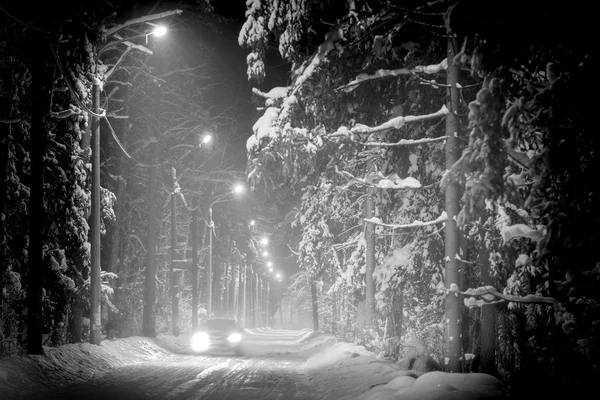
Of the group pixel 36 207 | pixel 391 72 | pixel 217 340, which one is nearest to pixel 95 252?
pixel 36 207

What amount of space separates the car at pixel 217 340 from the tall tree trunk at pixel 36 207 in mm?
10982

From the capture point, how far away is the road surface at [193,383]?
35.3ft

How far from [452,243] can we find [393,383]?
119 inches

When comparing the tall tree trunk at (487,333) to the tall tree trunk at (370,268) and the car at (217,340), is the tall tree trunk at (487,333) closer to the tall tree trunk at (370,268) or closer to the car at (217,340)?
the tall tree trunk at (370,268)

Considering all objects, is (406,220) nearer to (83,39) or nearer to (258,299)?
(83,39)

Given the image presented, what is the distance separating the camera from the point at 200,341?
23.7 m

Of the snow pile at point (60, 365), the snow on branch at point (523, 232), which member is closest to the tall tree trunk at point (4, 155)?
the snow pile at point (60, 365)

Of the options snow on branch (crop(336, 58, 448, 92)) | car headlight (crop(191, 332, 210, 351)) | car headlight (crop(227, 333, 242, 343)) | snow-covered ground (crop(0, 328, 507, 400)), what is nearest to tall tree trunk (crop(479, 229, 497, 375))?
snow-covered ground (crop(0, 328, 507, 400))

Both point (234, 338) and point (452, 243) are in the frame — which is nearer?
point (452, 243)

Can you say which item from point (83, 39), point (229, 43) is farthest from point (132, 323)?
point (83, 39)

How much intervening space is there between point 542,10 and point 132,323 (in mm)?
28867

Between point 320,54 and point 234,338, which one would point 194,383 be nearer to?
point 320,54

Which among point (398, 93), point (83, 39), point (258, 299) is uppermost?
point (83, 39)

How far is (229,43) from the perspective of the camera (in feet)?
76.6
